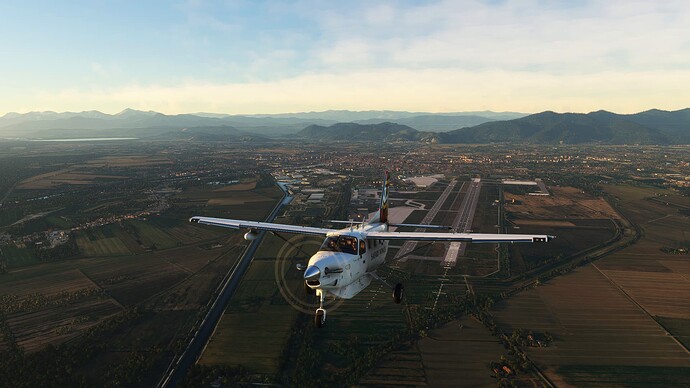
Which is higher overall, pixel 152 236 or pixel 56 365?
pixel 152 236

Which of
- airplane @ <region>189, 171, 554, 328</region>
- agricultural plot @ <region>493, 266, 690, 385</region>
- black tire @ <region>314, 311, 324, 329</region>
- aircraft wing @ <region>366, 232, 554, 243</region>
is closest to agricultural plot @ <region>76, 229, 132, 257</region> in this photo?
airplane @ <region>189, 171, 554, 328</region>

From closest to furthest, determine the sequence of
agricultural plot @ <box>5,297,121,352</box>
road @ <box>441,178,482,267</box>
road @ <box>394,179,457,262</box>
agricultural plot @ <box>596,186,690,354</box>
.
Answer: agricultural plot @ <box>5,297,121,352</box> → agricultural plot @ <box>596,186,690,354</box> → road @ <box>441,178,482,267</box> → road @ <box>394,179,457,262</box>

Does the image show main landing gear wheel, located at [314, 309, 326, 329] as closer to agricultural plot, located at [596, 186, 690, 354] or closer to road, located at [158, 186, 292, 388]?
road, located at [158, 186, 292, 388]

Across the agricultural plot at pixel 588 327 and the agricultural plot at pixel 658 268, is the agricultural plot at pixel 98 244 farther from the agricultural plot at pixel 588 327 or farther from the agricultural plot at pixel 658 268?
the agricultural plot at pixel 658 268

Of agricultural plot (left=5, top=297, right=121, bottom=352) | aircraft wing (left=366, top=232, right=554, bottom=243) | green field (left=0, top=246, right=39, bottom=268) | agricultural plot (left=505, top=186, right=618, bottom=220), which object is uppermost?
aircraft wing (left=366, top=232, right=554, bottom=243)

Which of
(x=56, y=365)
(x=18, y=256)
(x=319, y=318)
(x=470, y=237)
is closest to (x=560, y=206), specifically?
(x=470, y=237)

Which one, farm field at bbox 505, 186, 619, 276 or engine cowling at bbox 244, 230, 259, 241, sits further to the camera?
farm field at bbox 505, 186, 619, 276

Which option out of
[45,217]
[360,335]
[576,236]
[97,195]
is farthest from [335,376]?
[97,195]

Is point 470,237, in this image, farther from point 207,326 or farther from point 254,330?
point 207,326
